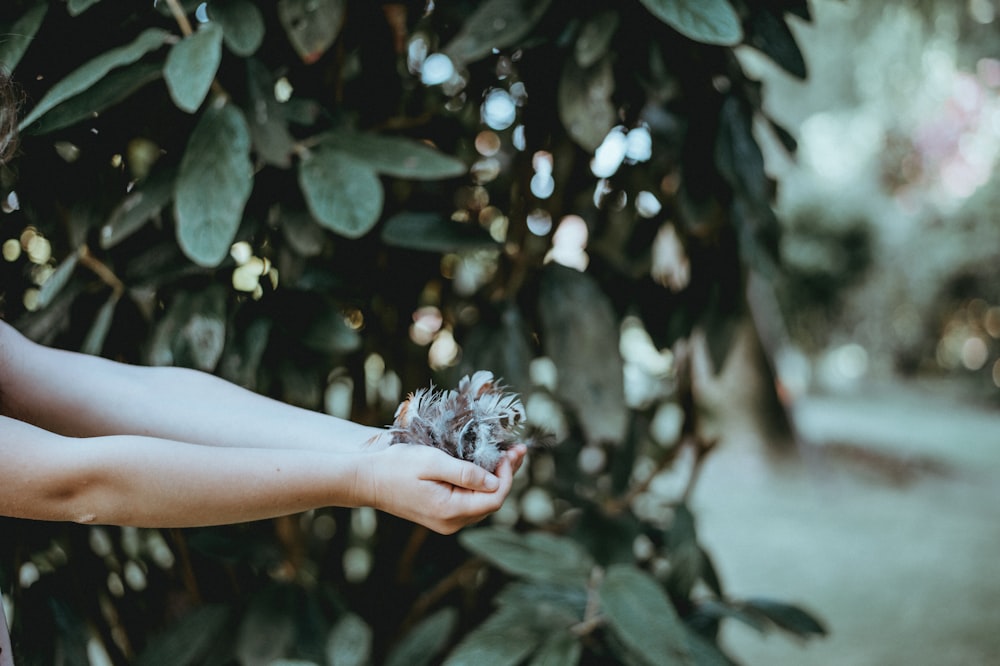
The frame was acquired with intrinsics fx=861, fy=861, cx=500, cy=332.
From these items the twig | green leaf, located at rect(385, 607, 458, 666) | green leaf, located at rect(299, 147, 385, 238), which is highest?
green leaf, located at rect(299, 147, 385, 238)

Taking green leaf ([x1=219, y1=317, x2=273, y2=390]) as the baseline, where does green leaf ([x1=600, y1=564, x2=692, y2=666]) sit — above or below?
below

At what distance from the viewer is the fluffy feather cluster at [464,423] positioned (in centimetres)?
62

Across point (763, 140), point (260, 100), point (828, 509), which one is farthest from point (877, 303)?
point (260, 100)

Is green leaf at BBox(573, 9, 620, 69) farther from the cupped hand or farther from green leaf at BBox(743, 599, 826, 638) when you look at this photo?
green leaf at BBox(743, 599, 826, 638)

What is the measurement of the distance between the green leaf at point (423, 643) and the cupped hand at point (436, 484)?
0.50 meters

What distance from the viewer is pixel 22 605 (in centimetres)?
99

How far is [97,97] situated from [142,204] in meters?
0.11

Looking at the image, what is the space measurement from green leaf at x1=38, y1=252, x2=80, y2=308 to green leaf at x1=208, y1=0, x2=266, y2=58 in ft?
1.00

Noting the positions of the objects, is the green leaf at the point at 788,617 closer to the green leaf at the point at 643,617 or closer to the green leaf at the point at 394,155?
the green leaf at the point at 643,617

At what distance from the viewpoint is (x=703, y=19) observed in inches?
32.0

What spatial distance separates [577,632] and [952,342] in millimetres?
8257

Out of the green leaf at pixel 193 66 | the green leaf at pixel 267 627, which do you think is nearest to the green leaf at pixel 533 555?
the green leaf at pixel 267 627

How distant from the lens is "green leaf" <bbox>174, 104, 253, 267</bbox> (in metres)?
0.80

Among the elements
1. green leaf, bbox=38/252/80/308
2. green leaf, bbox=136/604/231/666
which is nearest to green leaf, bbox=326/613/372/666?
green leaf, bbox=136/604/231/666
